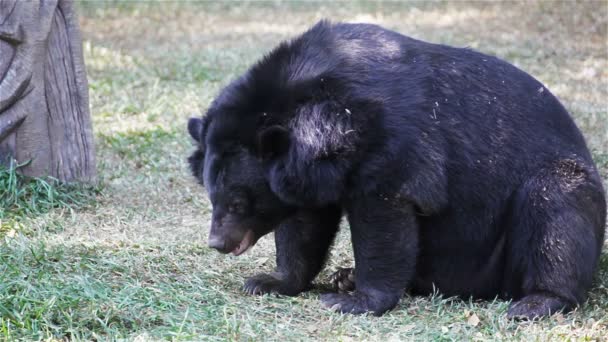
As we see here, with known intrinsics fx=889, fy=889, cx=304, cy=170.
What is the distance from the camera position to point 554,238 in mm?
4598

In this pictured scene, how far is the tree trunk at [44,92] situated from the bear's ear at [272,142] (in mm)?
2375

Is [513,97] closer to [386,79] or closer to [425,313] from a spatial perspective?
[386,79]

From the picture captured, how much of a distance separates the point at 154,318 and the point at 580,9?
33.3 ft

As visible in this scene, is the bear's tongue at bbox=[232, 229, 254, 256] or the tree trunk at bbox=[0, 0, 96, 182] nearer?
the bear's tongue at bbox=[232, 229, 254, 256]

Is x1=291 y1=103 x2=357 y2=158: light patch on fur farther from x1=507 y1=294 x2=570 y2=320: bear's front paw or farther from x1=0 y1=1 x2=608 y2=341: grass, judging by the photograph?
x1=507 y1=294 x2=570 y2=320: bear's front paw

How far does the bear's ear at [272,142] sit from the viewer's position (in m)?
4.41

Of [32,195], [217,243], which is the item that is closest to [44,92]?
[32,195]

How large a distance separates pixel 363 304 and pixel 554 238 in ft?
Answer: 3.43

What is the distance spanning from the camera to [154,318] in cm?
430

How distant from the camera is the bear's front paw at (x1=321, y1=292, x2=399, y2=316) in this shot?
4.57 metres

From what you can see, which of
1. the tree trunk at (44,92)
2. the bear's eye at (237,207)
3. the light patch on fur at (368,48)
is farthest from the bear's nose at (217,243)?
the tree trunk at (44,92)

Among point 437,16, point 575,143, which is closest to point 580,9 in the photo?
point 437,16

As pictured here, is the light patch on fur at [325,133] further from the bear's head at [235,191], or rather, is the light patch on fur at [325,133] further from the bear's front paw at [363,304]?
the bear's front paw at [363,304]

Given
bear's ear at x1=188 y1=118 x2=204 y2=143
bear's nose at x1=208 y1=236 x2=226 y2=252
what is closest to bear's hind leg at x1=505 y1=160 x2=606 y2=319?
bear's nose at x1=208 y1=236 x2=226 y2=252
